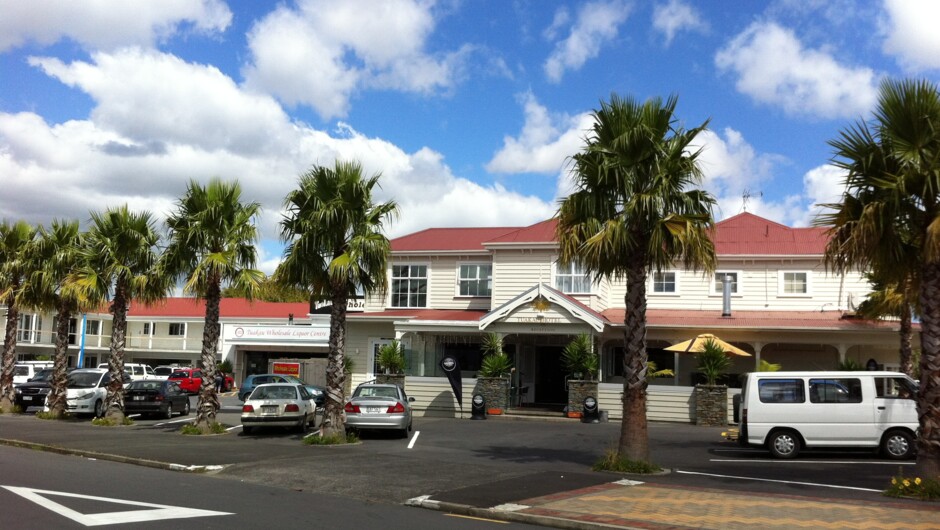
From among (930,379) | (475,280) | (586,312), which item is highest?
(475,280)

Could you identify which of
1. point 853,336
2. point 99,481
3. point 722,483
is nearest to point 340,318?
point 99,481

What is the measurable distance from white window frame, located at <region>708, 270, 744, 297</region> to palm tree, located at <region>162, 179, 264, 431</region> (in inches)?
741

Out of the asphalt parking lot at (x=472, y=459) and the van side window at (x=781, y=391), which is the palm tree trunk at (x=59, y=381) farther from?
the van side window at (x=781, y=391)

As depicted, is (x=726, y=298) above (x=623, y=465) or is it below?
above

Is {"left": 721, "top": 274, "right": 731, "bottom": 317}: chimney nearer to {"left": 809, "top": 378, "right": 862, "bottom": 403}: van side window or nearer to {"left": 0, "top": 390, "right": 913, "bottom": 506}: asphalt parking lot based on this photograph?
{"left": 0, "top": 390, "right": 913, "bottom": 506}: asphalt parking lot

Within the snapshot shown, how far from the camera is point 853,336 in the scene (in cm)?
2798

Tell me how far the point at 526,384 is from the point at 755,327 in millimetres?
9305

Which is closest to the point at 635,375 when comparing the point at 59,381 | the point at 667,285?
the point at 667,285

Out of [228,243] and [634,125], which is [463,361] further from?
[634,125]

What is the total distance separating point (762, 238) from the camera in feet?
107

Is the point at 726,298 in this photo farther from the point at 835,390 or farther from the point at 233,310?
the point at 233,310

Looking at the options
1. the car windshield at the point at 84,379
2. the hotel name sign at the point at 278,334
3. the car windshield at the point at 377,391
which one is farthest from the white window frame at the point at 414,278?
the car windshield at the point at 377,391

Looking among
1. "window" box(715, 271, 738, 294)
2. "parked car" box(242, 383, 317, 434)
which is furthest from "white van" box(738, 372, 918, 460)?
"window" box(715, 271, 738, 294)

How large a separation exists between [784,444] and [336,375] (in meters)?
10.6
